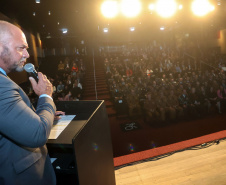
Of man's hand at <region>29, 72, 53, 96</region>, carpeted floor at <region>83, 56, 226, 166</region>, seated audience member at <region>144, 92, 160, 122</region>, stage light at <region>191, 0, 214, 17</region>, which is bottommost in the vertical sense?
carpeted floor at <region>83, 56, 226, 166</region>

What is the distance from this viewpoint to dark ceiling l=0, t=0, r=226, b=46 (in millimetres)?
7438

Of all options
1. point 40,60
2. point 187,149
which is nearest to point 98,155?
point 187,149

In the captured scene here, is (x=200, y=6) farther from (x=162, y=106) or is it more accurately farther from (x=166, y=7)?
(x=162, y=106)

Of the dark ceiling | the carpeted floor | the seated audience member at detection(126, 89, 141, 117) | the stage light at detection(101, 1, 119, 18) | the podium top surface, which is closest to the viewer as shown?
the podium top surface

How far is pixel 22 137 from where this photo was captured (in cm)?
57

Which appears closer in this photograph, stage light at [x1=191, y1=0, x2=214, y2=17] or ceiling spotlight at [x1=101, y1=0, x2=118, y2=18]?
ceiling spotlight at [x1=101, y1=0, x2=118, y2=18]

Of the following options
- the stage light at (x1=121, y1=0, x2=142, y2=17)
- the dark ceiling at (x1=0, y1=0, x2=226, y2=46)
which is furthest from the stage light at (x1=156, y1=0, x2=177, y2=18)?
the dark ceiling at (x1=0, y1=0, x2=226, y2=46)

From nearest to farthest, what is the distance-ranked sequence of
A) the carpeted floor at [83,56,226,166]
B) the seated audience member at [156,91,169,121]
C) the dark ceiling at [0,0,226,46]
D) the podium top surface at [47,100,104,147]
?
the podium top surface at [47,100,104,147]
the carpeted floor at [83,56,226,166]
the seated audience member at [156,91,169,121]
the dark ceiling at [0,0,226,46]

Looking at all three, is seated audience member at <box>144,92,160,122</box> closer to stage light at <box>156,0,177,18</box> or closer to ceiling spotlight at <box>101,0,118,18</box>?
stage light at <box>156,0,177,18</box>

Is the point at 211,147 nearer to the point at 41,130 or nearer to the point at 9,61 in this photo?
the point at 41,130

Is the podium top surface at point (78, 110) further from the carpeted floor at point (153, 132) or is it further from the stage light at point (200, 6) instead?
the stage light at point (200, 6)

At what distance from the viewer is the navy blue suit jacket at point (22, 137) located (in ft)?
1.84

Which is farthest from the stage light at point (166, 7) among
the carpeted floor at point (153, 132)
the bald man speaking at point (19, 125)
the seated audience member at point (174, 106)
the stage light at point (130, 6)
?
the bald man speaking at point (19, 125)

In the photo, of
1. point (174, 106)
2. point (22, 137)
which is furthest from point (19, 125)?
point (174, 106)
